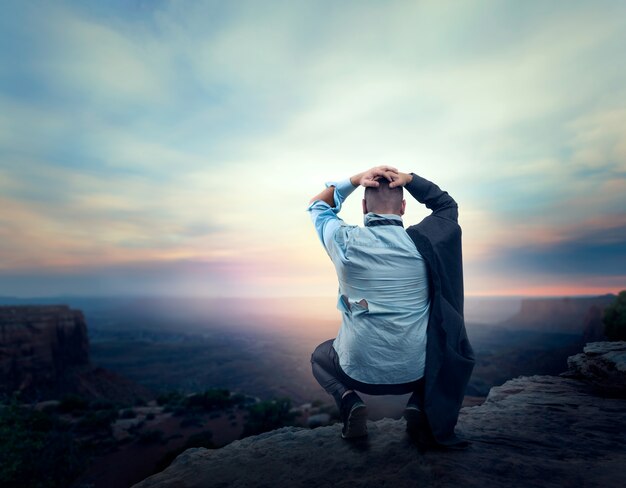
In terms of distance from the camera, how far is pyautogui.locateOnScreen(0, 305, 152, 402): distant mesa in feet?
138

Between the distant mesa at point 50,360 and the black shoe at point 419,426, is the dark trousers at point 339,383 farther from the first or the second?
the distant mesa at point 50,360

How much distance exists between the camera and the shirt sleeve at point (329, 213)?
279cm

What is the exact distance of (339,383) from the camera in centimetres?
299

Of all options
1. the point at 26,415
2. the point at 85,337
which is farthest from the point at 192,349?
the point at 26,415

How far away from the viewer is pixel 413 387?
275 centimetres

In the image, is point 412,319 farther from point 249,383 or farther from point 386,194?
point 249,383

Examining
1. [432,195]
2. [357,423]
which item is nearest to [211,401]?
[357,423]

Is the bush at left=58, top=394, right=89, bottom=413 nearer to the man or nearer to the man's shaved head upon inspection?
the man

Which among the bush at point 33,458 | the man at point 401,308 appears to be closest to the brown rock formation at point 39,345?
the bush at point 33,458

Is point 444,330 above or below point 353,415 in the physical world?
above

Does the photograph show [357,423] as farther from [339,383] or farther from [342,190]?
[342,190]

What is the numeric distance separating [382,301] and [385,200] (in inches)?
33.3

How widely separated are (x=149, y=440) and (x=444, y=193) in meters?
22.2

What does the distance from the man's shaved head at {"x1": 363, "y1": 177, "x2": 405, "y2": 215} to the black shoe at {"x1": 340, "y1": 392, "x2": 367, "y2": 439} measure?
164 centimetres
